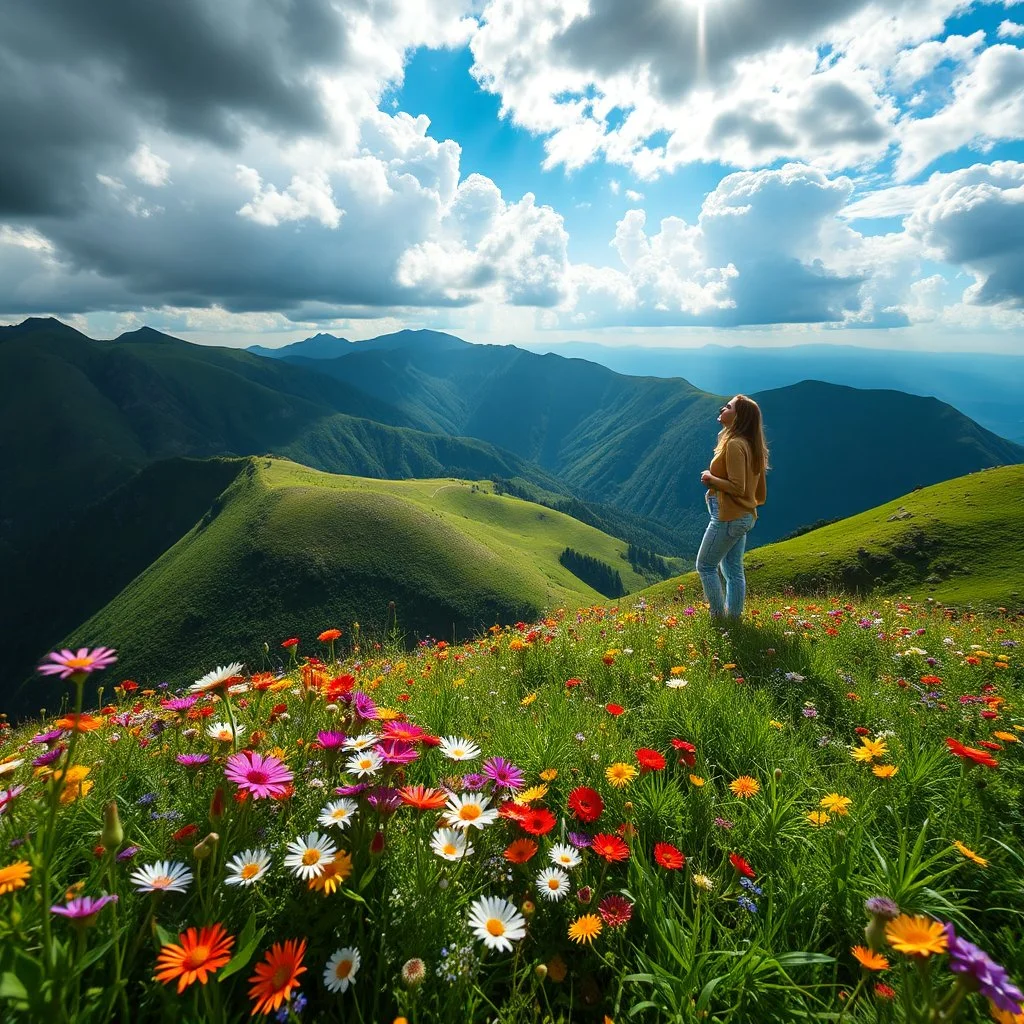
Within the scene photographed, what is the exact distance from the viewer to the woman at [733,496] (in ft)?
24.7

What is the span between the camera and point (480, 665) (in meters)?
5.77

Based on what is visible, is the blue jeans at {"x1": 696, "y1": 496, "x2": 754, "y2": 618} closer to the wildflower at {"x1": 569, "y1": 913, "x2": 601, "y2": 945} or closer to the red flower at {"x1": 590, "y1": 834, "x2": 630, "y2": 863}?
the red flower at {"x1": 590, "y1": 834, "x2": 630, "y2": 863}

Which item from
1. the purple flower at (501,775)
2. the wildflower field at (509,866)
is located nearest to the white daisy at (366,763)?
the wildflower field at (509,866)

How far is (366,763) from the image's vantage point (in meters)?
2.32

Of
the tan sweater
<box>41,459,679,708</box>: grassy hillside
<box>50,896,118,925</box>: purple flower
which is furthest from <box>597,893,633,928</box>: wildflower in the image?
<box>41,459,679,708</box>: grassy hillside

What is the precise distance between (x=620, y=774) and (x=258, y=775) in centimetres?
168

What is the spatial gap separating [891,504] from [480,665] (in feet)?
332

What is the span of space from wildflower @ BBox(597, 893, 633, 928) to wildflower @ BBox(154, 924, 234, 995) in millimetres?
1348

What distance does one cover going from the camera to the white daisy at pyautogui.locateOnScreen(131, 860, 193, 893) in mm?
1763

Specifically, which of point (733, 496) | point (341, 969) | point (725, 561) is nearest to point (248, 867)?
point (341, 969)

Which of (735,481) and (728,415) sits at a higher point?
(728,415)

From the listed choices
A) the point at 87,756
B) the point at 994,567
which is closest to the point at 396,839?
the point at 87,756

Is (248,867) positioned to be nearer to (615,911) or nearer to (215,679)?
(215,679)

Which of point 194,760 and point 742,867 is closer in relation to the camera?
point 742,867
